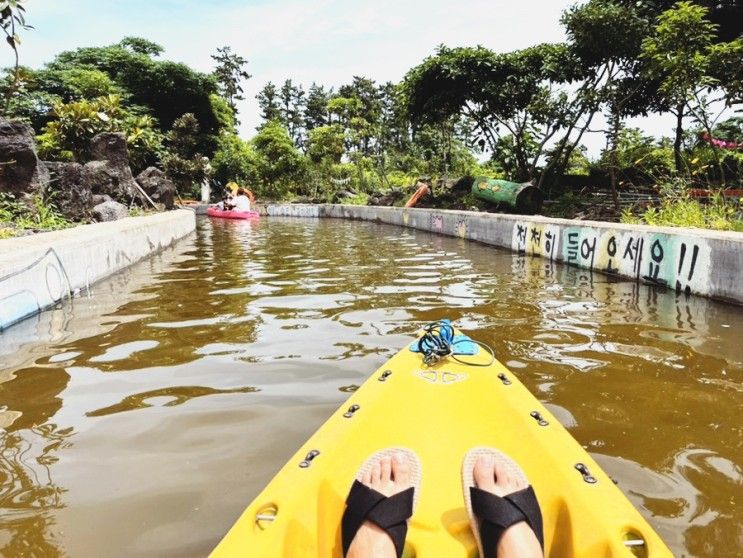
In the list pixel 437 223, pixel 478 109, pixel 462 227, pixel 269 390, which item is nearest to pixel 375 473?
pixel 269 390

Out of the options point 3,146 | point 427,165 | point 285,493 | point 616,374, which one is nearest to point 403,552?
point 285,493

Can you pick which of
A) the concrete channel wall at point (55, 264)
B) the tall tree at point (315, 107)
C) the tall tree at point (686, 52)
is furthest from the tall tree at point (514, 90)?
the tall tree at point (315, 107)

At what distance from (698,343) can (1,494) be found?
4.82m

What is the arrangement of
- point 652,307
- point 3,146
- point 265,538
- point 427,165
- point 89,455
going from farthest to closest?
point 427,165 → point 3,146 → point 652,307 → point 89,455 → point 265,538

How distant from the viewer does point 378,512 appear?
1.81 meters

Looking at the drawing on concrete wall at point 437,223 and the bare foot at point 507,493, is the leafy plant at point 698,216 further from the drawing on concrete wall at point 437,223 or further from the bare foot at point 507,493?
the drawing on concrete wall at point 437,223

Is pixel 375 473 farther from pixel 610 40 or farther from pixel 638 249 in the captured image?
pixel 610 40

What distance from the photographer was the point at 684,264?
20.8ft

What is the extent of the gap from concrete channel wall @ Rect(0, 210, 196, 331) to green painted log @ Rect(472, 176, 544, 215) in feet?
35.0

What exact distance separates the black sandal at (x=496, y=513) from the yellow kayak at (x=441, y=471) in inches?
3.7

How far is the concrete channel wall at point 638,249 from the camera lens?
18.7 ft

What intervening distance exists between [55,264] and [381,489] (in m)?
5.78

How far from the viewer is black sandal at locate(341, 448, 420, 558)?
5.82 ft

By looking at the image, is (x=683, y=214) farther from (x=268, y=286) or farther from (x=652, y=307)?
(x=268, y=286)
